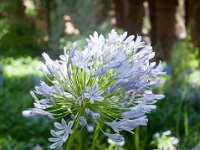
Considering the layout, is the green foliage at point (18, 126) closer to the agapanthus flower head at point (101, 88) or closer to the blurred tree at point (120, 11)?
the agapanthus flower head at point (101, 88)

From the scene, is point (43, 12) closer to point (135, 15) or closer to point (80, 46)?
point (135, 15)

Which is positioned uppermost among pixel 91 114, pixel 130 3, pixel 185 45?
pixel 130 3

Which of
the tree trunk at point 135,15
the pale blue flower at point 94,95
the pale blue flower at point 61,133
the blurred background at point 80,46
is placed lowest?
the pale blue flower at point 61,133

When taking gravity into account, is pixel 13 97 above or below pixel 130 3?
below

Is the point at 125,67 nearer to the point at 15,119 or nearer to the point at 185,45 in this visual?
the point at 15,119

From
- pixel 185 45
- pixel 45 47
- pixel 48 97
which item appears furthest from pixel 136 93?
pixel 45 47

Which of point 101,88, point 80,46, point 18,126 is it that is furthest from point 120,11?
point 101,88

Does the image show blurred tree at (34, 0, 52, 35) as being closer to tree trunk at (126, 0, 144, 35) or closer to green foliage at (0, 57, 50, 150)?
tree trunk at (126, 0, 144, 35)

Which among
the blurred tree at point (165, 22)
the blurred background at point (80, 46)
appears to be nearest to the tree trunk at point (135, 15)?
the blurred background at point (80, 46)
